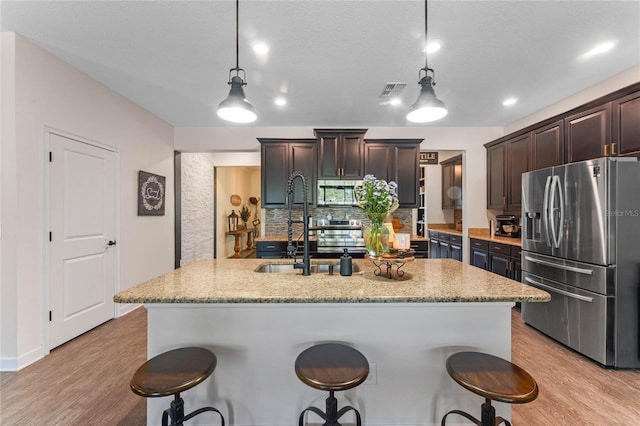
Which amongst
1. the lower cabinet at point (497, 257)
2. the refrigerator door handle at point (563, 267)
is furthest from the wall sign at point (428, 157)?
the refrigerator door handle at point (563, 267)

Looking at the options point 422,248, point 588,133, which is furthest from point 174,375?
point 588,133

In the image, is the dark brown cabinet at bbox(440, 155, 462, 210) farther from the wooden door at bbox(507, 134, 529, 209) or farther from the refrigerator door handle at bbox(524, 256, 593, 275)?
the refrigerator door handle at bbox(524, 256, 593, 275)

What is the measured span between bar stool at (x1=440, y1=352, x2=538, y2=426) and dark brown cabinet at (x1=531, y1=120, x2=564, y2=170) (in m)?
3.06

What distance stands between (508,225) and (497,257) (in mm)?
731

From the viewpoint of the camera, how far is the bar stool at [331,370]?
1156mm

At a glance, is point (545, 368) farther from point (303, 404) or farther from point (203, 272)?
point (203, 272)

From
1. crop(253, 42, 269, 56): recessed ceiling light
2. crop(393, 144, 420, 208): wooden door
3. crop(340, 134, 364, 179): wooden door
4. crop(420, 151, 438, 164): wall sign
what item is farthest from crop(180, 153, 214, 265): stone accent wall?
crop(420, 151, 438, 164): wall sign

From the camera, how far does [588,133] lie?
2.91 m

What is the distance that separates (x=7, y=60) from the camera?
7.47ft

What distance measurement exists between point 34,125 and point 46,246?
109 cm

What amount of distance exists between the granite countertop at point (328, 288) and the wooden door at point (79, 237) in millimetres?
1762

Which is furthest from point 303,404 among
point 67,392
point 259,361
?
point 67,392

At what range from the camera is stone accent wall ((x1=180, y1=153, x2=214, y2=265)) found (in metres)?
5.06

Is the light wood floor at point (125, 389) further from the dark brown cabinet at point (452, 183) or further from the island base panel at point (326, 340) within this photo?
the dark brown cabinet at point (452, 183)
